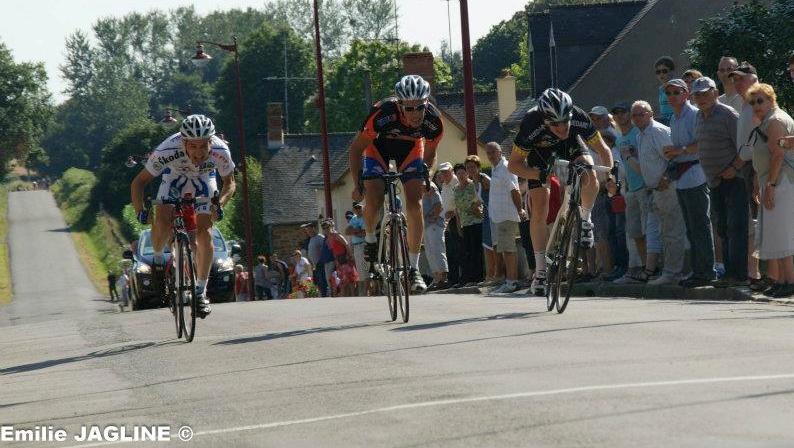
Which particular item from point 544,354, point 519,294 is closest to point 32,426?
point 544,354

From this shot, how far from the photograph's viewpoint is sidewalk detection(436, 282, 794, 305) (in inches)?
621

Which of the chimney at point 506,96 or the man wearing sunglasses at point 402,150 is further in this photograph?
the chimney at point 506,96

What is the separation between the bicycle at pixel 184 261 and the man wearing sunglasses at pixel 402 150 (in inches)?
55.8

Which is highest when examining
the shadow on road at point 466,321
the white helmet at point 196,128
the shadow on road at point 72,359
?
the white helmet at point 196,128

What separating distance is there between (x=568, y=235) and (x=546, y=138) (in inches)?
35.6

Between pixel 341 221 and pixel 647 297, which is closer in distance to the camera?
pixel 647 297

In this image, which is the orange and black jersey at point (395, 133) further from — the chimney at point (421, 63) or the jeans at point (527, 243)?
the chimney at point (421, 63)

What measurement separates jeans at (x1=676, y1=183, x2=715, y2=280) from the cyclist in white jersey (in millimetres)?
5295

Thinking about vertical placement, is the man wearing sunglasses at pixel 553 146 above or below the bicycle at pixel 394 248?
above

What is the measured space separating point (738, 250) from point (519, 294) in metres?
3.99

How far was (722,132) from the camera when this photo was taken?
16.5 m

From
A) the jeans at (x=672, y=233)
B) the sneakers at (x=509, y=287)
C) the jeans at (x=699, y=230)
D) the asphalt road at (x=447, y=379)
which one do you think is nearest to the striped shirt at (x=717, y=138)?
the jeans at (x=699, y=230)

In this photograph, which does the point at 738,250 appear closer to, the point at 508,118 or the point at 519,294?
the point at 519,294

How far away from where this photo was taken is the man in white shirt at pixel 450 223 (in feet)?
76.5
